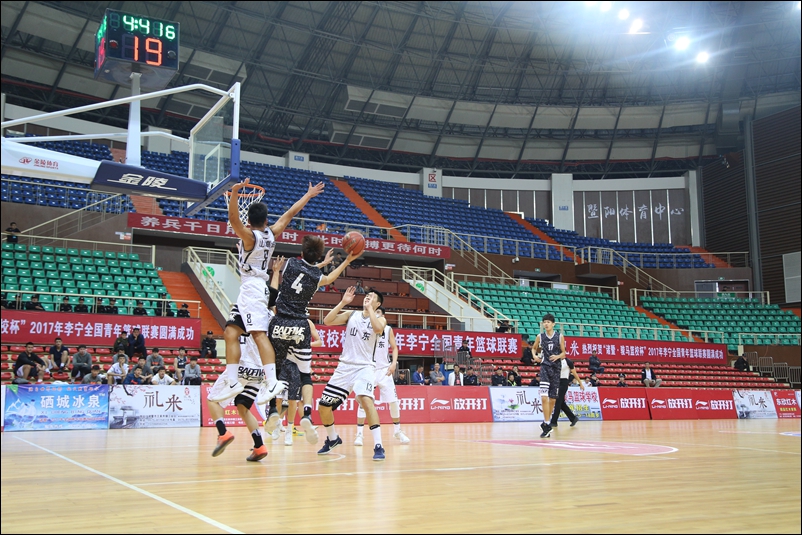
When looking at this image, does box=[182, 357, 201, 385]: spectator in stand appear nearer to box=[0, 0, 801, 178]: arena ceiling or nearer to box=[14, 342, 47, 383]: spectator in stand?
box=[14, 342, 47, 383]: spectator in stand

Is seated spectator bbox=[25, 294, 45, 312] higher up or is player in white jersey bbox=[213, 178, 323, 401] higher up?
seated spectator bbox=[25, 294, 45, 312]

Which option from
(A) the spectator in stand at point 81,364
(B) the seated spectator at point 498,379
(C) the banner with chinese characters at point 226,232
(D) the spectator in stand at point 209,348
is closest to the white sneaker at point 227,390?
(A) the spectator in stand at point 81,364

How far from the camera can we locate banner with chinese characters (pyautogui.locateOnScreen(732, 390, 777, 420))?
836 inches

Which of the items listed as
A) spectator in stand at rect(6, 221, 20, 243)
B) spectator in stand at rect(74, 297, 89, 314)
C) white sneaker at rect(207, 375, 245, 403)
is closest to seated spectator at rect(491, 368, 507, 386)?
spectator in stand at rect(74, 297, 89, 314)

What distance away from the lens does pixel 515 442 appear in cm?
1009

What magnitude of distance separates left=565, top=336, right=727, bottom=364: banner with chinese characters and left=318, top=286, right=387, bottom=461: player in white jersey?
1762cm

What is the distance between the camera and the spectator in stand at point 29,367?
1504cm

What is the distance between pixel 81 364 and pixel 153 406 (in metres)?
2.52

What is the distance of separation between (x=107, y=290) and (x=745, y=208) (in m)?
32.6

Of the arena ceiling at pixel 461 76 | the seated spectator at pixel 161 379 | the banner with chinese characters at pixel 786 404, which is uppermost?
the arena ceiling at pixel 461 76

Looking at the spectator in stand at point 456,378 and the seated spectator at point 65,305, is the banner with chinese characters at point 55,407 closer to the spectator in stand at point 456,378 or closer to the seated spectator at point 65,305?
the seated spectator at point 65,305

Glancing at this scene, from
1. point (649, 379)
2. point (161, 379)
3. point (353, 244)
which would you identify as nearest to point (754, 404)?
point (649, 379)

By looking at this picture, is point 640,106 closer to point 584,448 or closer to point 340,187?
point 340,187

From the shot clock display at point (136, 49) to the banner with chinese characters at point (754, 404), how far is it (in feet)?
61.6
